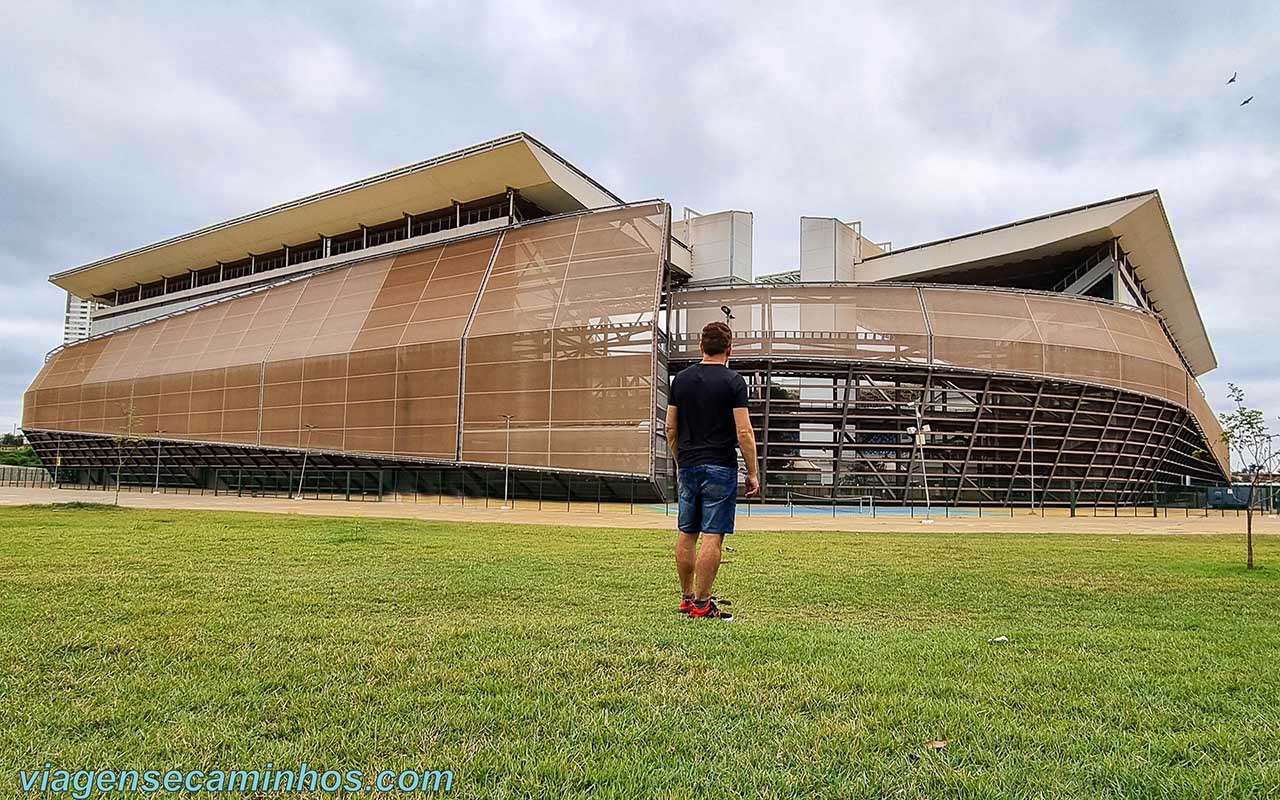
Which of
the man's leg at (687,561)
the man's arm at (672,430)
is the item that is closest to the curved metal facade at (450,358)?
the man's arm at (672,430)

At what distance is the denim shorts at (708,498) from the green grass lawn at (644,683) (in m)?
0.68

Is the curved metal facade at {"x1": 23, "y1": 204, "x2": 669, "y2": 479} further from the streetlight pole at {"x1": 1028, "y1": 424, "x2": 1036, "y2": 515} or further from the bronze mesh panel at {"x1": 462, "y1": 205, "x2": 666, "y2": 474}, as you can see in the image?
the streetlight pole at {"x1": 1028, "y1": 424, "x2": 1036, "y2": 515}

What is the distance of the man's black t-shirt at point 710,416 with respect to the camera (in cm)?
561

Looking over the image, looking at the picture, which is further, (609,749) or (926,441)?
(926,441)

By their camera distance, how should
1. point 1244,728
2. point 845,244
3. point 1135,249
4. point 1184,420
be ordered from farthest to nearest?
point 845,244 < point 1135,249 < point 1184,420 < point 1244,728

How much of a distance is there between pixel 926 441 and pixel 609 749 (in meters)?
37.4

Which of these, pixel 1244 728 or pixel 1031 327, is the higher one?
pixel 1031 327

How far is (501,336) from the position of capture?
1436 inches

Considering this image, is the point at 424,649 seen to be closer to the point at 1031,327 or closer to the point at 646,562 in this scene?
the point at 646,562

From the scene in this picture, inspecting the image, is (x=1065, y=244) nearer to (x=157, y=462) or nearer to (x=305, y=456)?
(x=305, y=456)

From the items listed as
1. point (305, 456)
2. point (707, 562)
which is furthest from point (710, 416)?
point (305, 456)

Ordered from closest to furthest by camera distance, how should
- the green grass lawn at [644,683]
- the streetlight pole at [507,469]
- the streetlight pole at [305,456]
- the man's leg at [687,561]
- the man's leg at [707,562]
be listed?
the green grass lawn at [644,683], the man's leg at [707,562], the man's leg at [687,561], the streetlight pole at [507,469], the streetlight pole at [305,456]

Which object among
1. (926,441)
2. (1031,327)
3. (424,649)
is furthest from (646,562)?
(1031,327)

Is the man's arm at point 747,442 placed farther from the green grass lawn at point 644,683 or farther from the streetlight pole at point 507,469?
the streetlight pole at point 507,469
